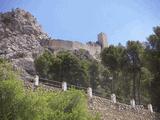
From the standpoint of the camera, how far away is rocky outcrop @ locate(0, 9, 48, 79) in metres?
53.9

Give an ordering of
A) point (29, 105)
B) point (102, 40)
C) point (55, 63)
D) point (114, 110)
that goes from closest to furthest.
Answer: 1. point (29, 105)
2. point (114, 110)
3. point (55, 63)
4. point (102, 40)

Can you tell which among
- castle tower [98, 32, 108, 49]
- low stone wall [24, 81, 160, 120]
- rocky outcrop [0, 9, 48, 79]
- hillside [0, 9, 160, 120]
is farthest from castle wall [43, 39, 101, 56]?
low stone wall [24, 81, 160, 120]

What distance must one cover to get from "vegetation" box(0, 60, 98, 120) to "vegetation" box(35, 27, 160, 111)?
1304 cm

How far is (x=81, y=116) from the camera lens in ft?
50.6

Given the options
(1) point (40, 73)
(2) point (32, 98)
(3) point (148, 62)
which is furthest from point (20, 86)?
(1) point (40, 73)

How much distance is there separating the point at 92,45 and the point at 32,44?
67.5ft

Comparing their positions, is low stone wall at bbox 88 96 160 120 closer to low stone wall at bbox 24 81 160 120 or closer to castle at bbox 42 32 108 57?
low stone wall at bbox 24 81 160 120

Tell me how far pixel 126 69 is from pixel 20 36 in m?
30.4

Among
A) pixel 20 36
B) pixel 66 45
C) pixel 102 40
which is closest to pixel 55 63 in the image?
pixel 20 36

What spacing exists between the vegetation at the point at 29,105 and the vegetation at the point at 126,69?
13.0m

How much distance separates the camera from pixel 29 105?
46.8 ft

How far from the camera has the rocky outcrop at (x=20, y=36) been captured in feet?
177

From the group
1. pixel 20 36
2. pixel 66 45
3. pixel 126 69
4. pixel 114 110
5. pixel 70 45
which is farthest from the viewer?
pixel 70 45

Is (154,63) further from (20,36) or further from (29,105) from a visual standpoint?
(20,36)
